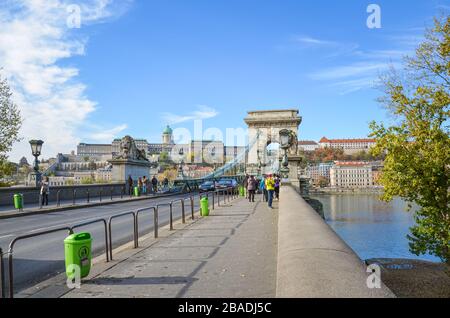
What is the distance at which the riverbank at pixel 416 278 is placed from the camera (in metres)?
16.1

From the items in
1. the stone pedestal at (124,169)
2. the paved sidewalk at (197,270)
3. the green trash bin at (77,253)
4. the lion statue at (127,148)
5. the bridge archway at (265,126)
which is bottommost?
the paved sidewalk at (197,270)

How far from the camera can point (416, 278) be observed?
1888 centimetres

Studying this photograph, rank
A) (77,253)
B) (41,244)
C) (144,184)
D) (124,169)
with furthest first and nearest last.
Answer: (144,184)
(124,169)
(41,244)
(77,253)

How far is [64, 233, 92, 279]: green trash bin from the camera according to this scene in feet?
18.1

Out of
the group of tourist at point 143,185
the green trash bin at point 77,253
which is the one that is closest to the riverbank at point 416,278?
the green trash bin at point 77,253

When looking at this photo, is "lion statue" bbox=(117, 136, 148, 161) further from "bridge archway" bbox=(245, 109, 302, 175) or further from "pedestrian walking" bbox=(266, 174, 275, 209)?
"bridge archway" bbox=(245, 109, 302, 175)

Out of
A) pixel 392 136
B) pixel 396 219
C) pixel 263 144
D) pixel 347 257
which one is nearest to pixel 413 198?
pixel 392 136

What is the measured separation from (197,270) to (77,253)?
1.70 metres

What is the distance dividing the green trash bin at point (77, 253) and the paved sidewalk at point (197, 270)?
0.21 m

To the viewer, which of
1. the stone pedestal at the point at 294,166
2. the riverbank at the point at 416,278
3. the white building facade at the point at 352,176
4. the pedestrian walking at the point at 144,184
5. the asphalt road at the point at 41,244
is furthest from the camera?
the white building facade at the point at 352,176

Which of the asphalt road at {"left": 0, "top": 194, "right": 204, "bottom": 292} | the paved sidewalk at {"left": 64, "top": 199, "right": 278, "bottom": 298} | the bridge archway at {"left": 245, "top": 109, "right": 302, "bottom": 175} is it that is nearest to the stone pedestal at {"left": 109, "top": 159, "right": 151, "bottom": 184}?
the asphalt road at {"left": 0, "top": 194, "right": 204, "bottom": 292}

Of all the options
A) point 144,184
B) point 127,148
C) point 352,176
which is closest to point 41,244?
point 127,148

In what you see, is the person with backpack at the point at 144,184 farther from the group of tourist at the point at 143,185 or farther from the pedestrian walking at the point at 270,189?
the pedestrian walking at the point at 270,189

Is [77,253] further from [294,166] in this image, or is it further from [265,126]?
[265,126]
